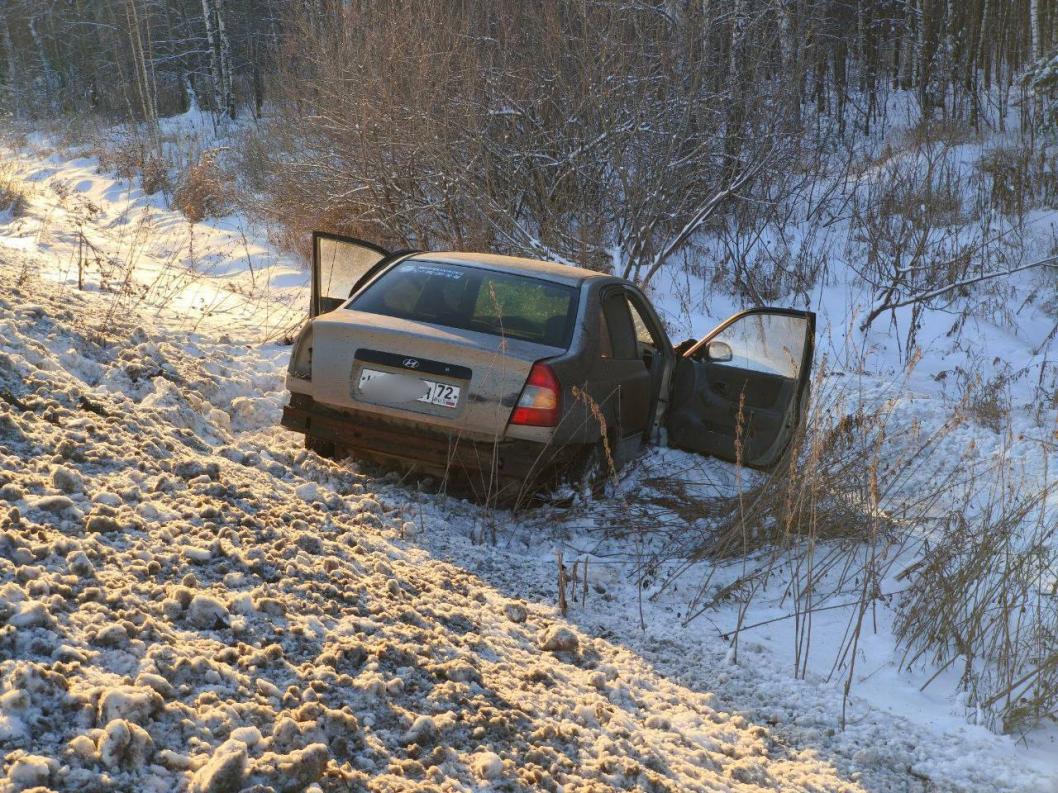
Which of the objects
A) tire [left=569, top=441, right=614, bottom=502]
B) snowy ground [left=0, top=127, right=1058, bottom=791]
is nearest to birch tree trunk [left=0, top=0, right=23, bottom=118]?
snowy ground [left=0, top=127, right=1058, bottom=791]

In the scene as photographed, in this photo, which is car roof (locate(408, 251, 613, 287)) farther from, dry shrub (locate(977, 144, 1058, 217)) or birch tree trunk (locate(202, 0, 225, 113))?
birch tree trunk (locate(202, 0, 225, 113))

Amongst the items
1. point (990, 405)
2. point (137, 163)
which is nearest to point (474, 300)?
point (990, 405)

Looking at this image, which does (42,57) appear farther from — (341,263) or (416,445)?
(416,445)

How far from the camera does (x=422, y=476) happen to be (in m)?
5.77

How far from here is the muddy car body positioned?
5.09 meters

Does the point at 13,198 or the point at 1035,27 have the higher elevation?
the point at 1035,27

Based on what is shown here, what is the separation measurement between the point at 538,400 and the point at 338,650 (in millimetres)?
2136

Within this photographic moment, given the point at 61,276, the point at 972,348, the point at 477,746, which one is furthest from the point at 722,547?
the point at 972,348

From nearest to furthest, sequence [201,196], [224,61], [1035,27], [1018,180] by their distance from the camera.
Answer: [1018,180] → [201,196] → [1035,27] → [224,61]

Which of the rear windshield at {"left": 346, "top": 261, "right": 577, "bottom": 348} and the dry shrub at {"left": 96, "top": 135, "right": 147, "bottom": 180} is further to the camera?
the dry shrub at {"left": 96, "top": 135, "right": 147, "bottom": 180}

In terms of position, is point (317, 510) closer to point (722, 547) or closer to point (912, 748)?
point (722, 547)

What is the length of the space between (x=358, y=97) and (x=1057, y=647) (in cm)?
1031

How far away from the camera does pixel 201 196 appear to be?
16.4m

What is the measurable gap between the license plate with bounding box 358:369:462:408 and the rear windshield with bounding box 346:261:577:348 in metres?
0.47
